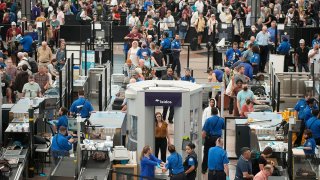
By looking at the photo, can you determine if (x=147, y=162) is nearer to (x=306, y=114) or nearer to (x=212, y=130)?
(x=212, y=130)

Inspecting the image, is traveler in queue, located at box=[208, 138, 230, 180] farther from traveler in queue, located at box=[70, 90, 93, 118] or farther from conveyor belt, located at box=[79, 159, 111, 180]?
traveler in queue, located at box=[70, 90, 93, 118]

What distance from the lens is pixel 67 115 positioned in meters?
33.1

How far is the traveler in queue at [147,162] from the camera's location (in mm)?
27781

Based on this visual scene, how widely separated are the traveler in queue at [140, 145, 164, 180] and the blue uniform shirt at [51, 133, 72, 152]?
A: 2.57 meters

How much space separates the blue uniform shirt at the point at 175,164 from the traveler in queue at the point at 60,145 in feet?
10.3

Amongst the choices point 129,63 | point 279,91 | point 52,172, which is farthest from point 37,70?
point 52,172

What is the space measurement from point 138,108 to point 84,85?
8.67 m

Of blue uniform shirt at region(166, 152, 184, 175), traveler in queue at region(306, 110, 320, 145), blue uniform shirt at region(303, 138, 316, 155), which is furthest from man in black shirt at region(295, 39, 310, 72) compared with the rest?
blue uniform shirt at region(166, 152, 184, 175)

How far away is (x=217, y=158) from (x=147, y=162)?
1.47m

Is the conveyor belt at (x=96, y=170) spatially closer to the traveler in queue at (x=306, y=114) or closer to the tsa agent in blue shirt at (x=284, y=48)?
the traveler in queue at (x=306, y=114)

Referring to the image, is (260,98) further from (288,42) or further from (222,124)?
(288,42)

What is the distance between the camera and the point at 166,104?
2933 cm

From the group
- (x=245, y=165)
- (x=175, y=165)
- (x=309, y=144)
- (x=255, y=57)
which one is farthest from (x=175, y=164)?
(x=255, y=57)

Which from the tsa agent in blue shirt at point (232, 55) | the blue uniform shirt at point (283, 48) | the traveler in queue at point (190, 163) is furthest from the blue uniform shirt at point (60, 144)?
the blue uniform shirt at point (283, 48)
